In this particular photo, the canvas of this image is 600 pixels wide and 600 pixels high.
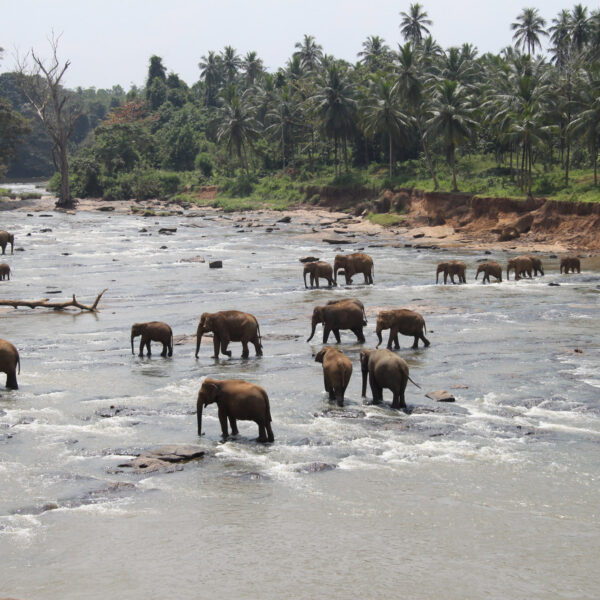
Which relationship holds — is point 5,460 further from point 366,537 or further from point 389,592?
point 389,592

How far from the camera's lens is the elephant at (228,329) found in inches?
707

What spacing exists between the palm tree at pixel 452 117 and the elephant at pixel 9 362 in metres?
45.5

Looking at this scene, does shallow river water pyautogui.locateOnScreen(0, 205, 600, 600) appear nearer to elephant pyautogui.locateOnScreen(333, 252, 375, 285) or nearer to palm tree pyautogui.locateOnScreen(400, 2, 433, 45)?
elephant pyautogui.locateOnScreen(333, 252, 375, 285)

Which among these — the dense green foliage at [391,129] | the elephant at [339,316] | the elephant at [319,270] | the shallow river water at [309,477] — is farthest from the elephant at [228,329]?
the dense green foliage at [391,129]

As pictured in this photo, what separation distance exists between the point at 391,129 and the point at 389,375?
54.9 meters

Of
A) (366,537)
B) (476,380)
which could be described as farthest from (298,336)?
(366,537)

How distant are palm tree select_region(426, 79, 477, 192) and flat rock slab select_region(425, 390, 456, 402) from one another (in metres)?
44.3

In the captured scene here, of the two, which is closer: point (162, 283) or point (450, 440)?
point (450, 440)

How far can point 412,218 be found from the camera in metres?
58.6

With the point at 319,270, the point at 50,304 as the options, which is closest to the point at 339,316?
the point at 50,304

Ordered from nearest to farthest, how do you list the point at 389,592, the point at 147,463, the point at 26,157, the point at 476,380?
the point at 389,592, the point at 147,463, the point at 476,380, the point at 26,157

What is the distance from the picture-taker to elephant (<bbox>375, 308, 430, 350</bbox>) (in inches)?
731

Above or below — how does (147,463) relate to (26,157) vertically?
below

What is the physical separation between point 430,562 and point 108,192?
270 ft
